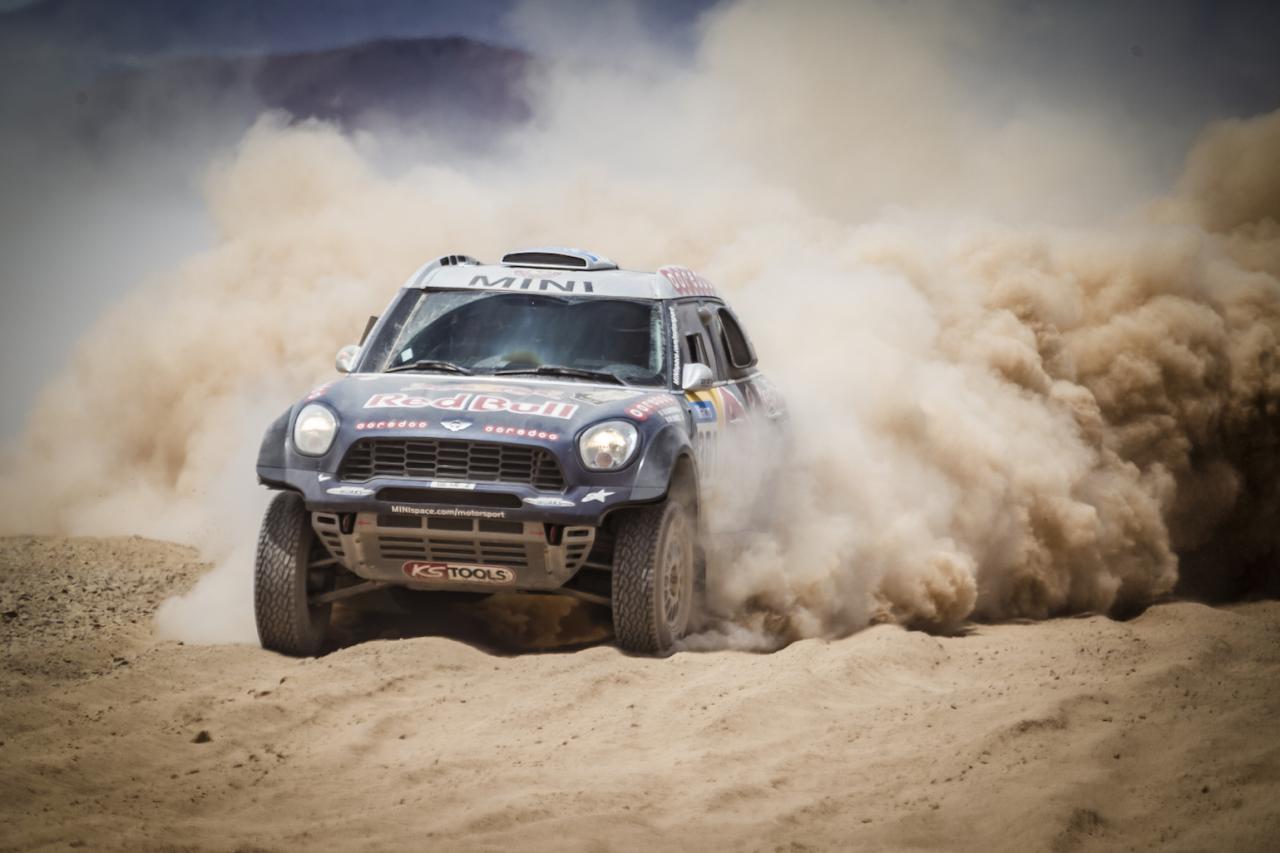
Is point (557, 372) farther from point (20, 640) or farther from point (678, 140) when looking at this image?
point (678, 140)

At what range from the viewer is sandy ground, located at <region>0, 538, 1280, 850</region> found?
5.36 metres

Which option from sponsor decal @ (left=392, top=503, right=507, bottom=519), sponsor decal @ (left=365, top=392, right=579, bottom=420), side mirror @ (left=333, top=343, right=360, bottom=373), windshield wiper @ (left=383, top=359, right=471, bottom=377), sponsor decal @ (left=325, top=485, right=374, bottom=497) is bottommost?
sponsor decal @ (left=392, top=503, right=507, bottom=519)

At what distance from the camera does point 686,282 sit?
378 inches

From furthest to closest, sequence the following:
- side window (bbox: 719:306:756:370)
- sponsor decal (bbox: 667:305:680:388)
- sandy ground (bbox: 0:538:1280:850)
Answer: side window (bbox: 719:306:756:370), sponsor decal (bbox: 667:305:680:388), sandy ground (bbox: 0:538:1280:850)

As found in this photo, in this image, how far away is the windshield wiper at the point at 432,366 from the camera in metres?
8.66

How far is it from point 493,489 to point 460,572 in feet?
1.49

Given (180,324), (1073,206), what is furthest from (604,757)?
(1073,206)

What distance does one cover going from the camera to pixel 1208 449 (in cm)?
1361

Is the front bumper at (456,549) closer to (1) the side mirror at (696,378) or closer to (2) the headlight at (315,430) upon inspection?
(2) the headlight at (315,430)

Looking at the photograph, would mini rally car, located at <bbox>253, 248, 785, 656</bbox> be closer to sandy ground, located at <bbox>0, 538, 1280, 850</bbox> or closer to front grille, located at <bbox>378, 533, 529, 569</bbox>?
front grille, located at <bbox>378, 533, 529, 569</bbox>

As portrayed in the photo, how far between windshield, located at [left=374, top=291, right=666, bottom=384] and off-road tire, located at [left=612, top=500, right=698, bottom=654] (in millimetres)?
982

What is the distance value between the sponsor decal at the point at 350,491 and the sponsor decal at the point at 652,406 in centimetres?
128

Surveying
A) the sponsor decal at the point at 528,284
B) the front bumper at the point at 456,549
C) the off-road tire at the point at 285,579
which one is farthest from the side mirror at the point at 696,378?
the off-road tire at the point at 285,579

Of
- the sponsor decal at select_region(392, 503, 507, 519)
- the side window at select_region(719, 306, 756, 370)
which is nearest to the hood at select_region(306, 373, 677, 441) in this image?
the sponsor decal at select_region(392, 503, 507, 519)
